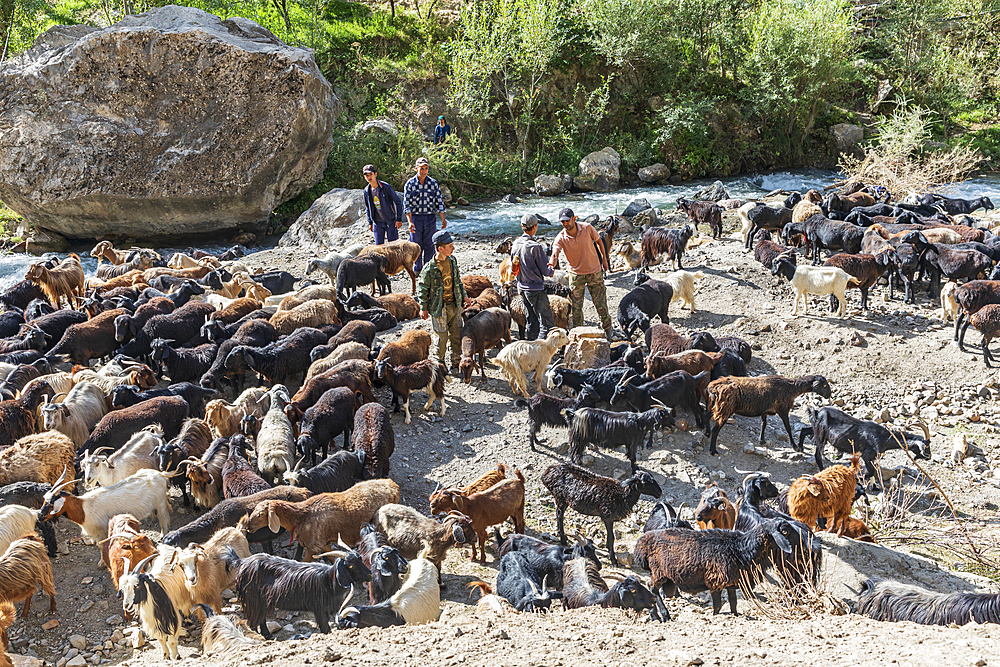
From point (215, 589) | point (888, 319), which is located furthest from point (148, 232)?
point (888, 319)

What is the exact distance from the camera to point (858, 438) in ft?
21.7

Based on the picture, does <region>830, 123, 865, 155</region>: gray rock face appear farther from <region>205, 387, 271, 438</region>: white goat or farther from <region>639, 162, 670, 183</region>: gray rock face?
<region>205, 387, 271, 438</region>: white goat

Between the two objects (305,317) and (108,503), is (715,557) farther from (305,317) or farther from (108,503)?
(305,317)

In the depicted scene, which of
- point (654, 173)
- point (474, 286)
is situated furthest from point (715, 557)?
point (654, 173)

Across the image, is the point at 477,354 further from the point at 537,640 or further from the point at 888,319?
the point at 888,319

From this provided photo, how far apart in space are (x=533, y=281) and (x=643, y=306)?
154 cm

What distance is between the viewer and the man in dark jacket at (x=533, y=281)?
348 inches

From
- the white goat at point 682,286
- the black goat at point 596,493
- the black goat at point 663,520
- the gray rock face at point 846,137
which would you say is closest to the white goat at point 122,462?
the black goat at point 596,493

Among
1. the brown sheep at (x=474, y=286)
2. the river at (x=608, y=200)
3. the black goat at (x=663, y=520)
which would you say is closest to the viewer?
the black goat at (x=663, y=520)

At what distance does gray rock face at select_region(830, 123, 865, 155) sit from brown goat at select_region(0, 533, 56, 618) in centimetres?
2268

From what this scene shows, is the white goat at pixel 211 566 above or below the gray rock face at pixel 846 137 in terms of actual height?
below

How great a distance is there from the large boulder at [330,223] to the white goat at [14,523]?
31.9ft

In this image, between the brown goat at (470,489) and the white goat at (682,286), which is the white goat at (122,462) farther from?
the white goat at (682,286)

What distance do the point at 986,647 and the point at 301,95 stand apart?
50.4ft
